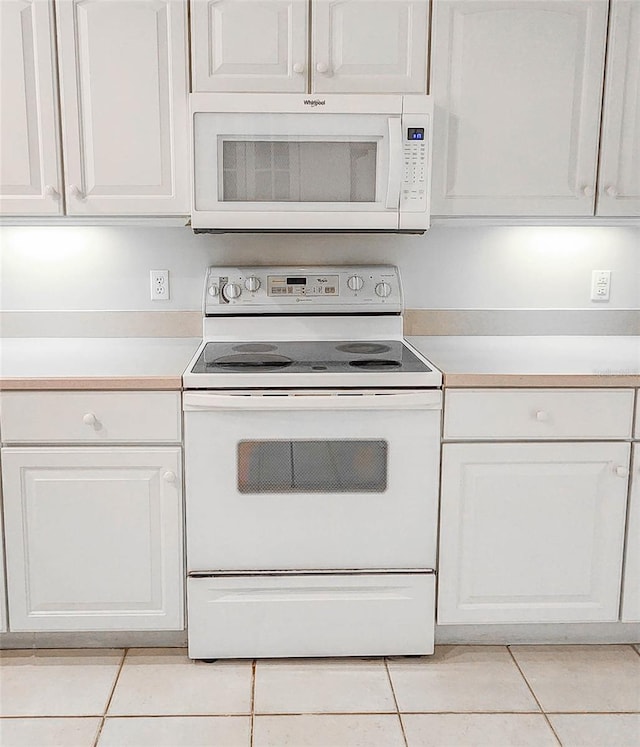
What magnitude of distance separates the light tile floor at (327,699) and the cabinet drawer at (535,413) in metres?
0.66

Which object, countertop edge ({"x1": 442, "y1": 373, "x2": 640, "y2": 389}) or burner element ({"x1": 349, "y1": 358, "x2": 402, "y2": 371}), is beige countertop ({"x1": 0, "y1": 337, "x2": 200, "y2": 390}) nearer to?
burner element ({"x1": 349, "y1": 358, "x2": 402, "y2": 371})

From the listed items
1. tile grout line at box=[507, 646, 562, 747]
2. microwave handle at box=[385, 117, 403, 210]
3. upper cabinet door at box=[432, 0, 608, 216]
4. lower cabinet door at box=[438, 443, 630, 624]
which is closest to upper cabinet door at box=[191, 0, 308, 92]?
microwave handle at box=[385, 117, 403, 210]

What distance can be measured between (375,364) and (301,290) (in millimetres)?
496

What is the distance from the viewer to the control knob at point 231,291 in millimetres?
2488

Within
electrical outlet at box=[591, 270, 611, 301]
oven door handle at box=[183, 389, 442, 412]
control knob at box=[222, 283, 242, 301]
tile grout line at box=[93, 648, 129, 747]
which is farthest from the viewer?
electrical outlet at box=[591, 270, 611, 301]

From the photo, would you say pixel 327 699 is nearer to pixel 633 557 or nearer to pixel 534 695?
pixel 534 695

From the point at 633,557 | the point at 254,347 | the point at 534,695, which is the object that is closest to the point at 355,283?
the point at 254,347

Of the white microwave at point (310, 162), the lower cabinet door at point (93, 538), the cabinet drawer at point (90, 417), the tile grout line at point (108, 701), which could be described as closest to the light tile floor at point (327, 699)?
the tile grout line at point (108, 701)

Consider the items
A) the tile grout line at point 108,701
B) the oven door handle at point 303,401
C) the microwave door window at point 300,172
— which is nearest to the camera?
the tile grout line at point 108,701

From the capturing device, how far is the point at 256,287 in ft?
8.21

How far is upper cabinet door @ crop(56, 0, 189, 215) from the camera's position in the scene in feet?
7.14

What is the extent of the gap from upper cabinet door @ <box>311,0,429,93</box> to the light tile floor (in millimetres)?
1660

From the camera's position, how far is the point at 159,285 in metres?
2.59

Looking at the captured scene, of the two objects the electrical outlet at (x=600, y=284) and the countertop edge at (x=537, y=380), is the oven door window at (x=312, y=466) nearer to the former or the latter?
the countertop edge at (x=537, y=380)
